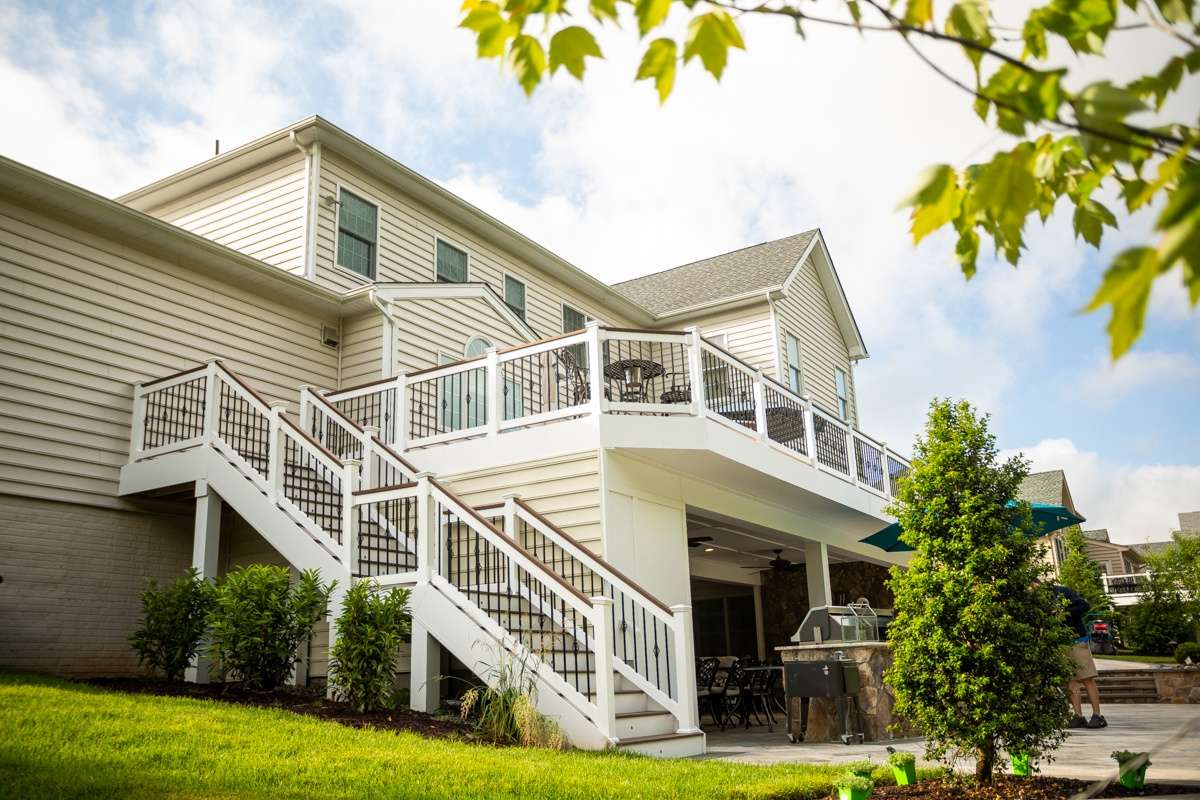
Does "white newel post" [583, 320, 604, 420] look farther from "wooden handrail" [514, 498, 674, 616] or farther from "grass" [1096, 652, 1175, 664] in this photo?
"grass" [1096, 652, 1175, 664]

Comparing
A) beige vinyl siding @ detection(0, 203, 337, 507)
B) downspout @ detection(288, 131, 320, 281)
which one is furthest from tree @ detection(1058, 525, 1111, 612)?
beige vinyl siding @ detection(0, 203, 337, 507)

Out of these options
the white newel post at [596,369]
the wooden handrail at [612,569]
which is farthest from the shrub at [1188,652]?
the wooden handrail at [612,569]

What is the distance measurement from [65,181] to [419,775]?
27.2ft

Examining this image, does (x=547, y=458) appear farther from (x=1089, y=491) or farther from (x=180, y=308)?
(x=1089, y=491)

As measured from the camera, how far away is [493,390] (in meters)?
11.0

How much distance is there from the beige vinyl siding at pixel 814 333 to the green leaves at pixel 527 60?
18.5 meters

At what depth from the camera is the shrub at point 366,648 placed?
25.6 ft

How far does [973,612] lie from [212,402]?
326 inches

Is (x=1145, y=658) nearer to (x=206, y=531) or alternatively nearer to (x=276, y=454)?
(x=276, y=454)

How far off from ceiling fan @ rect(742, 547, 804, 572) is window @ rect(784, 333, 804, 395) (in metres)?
4.23

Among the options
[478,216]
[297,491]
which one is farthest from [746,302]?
[297,491]

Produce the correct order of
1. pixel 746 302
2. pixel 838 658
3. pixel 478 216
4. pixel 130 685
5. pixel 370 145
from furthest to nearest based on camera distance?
pixel 746 302 < pixel 478 216 < pixel 370 145 < pixel 838 658 < pixel 130 685

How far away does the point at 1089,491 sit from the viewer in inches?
2019

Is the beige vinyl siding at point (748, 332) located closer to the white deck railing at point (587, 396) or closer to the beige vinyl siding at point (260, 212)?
the white deck railing at point (587, 396)
